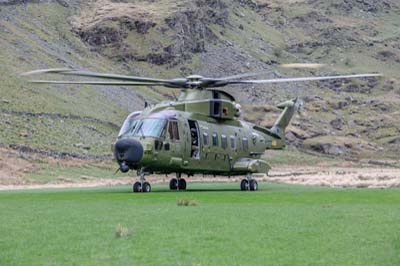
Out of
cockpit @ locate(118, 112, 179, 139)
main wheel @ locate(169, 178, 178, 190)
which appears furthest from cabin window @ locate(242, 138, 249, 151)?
cockpit @ locate(118, 112, 179, 139)

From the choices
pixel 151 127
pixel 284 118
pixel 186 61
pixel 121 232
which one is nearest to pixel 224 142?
pixel 151 127

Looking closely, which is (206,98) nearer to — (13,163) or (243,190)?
(243,190)

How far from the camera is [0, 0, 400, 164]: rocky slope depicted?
82.9m

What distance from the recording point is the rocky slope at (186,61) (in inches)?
3263

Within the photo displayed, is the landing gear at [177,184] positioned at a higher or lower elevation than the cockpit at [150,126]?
lower

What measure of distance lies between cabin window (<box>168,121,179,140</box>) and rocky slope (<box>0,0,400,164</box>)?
123 ft

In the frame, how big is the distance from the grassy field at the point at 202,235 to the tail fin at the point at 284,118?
19931 mm

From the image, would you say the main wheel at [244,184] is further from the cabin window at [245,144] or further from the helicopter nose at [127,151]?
the helicopter nose at [127,151]

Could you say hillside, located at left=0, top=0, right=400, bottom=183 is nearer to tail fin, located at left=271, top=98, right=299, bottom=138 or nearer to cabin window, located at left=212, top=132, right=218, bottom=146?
tail fin, located at left=271, top=98, right=299, bottom=138

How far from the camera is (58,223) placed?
1700 centimetres

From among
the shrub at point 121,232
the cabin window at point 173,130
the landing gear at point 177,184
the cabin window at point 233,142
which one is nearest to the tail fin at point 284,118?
the cabin window at point 233,142

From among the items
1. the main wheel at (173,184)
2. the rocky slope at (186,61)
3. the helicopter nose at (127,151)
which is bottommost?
the main wheel at (173,184)

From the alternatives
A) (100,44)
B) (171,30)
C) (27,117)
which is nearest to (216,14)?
(171,30)

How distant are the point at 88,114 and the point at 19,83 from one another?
29.1 feet
